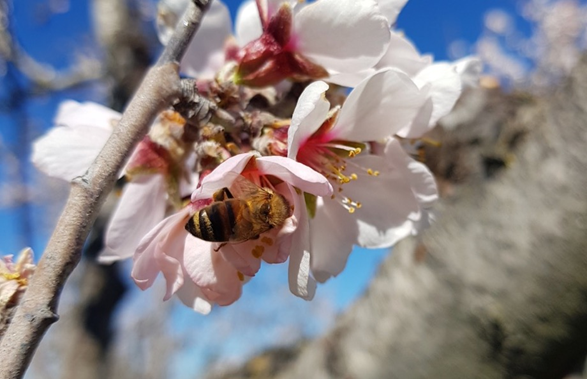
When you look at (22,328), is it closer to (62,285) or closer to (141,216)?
(62,285)

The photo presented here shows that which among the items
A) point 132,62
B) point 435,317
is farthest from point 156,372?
point 435,317

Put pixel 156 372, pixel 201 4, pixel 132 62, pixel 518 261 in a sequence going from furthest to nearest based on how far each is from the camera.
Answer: pixel 156 372 < pixel 132 62 < pixel 518 261 < pixel 201 4

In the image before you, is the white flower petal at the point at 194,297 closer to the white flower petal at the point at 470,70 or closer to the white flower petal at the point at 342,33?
the white flower petal at the point at 342,33

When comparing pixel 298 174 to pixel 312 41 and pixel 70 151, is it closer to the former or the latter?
pixel 312 41

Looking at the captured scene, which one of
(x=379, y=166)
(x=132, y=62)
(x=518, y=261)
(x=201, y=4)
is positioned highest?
(x=201, y=4)

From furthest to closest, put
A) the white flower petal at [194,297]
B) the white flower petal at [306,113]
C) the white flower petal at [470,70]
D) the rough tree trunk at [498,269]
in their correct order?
the rough tree trunk at [498,269] < the white flower petal at [470,70] < the white flower petal at [194,297] < the white flower petal at [306,113]

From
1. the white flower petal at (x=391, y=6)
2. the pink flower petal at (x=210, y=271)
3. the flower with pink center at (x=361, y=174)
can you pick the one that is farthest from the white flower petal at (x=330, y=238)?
the white flower petal at (x=391, y=6)
